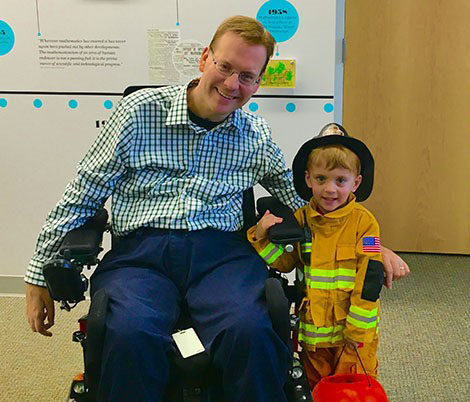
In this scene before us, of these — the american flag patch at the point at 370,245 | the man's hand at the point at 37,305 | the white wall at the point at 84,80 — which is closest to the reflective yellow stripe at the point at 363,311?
the american flag patch at the point at 370,245

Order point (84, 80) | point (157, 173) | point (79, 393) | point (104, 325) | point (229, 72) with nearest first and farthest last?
1. point (104, 325)
2. point (79, 393)
3. point (229, 72)
4. point (157, 173)
5. point (84, 80)

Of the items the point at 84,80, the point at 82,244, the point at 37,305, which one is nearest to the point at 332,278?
the point at 82,244

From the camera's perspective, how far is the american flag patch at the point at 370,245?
1544mm

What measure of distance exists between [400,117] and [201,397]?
218 cm

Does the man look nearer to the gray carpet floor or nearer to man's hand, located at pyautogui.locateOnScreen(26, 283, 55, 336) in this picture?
man's hand, located at pyautogui.locateOnScreen(26, 283, 55, 336)

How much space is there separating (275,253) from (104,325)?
53cm

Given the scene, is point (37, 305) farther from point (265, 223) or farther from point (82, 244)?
point (265, 223)

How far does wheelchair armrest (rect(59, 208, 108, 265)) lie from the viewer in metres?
1.40

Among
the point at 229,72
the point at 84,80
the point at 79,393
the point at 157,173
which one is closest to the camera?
the point at 79,393

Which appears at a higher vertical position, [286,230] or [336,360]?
[286,230]

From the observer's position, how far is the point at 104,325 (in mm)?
1280

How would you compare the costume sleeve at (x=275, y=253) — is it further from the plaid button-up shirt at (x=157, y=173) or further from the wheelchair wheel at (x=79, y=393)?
the wheelchair wheel at (x=79, y=393)

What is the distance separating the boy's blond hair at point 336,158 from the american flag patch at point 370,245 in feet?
0.59

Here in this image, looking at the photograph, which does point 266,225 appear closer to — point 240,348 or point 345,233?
point 345,233
